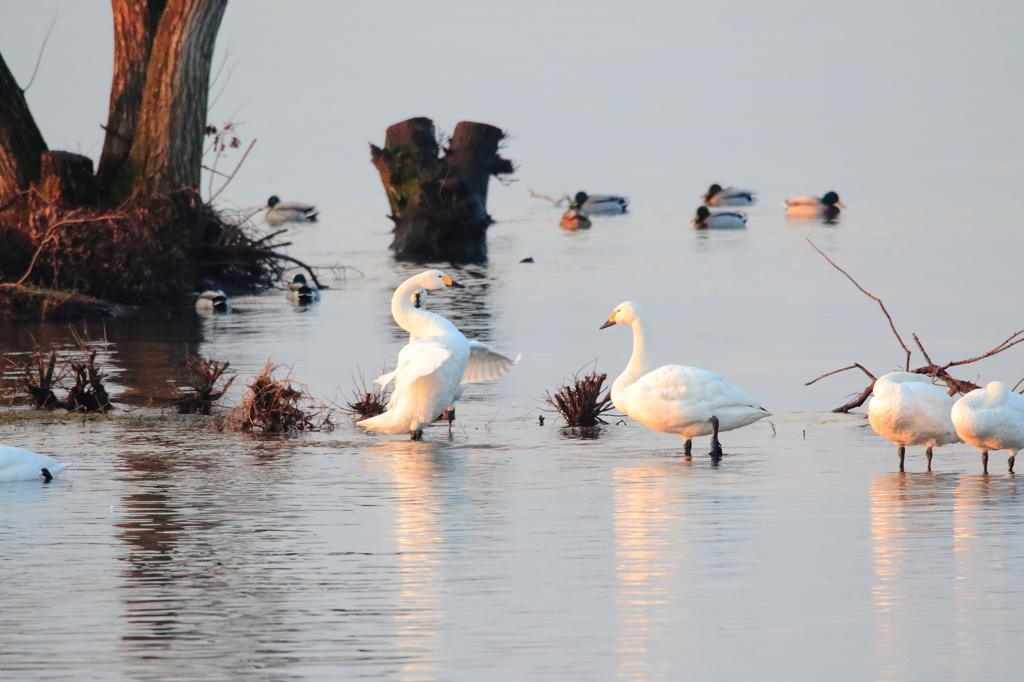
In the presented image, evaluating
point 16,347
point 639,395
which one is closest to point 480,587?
point 639,395

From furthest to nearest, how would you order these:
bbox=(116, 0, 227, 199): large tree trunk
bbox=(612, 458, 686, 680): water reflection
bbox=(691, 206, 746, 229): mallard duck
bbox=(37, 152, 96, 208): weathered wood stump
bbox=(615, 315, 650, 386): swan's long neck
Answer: bbox=(691, 206, 746, 229): mallard duck, bbox=(37, 152, 96, 208): weathered wood stump, bbox=(116, 0, 227, 199): large tree trunk, bbox=(615, 315, 650, 386): swan's long neck, bbox=(612, 458, 686, 680): water reflection

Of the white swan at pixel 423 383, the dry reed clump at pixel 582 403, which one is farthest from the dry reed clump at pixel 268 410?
the dry reed clump at pixel 582 403

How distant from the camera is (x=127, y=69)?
888 inches

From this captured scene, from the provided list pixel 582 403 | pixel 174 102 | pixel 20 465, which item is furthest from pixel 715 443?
pixel 174 102

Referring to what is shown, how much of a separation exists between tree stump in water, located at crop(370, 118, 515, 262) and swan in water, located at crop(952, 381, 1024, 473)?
76.3 ft

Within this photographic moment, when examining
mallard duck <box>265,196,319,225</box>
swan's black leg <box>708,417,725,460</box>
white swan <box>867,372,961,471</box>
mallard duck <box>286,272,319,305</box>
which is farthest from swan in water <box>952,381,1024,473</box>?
mallard duck <box>265,196,319,225</box>

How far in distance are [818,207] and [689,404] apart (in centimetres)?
3873

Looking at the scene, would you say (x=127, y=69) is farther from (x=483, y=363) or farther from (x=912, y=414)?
(x=912, y=414)

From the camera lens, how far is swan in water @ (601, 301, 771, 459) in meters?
10.4

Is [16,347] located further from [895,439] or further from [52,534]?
[895,439]

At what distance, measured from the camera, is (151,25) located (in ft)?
74.1

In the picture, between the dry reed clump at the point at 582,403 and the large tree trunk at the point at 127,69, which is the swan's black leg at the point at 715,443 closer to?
the dry reed clump at the point at 582,403

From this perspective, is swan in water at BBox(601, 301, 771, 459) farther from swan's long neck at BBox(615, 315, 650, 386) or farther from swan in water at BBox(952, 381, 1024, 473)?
swan in water at BBox(952, 381, 1024, 473)

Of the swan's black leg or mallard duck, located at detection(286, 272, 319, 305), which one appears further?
mallard duck, located at detection(286, 272, 319, 305)
